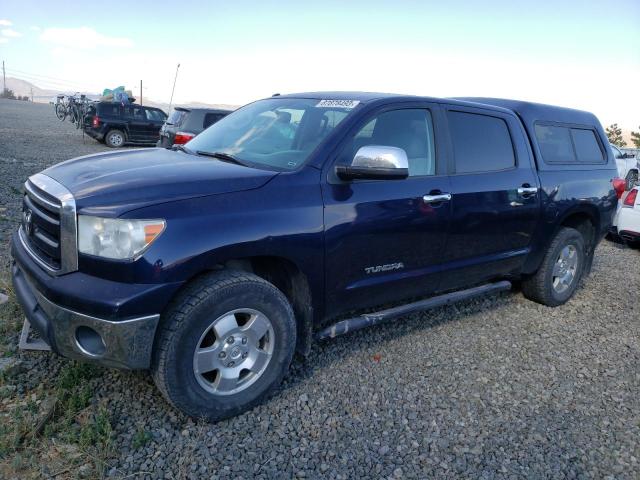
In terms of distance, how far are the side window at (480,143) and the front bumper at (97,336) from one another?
2475 millimetres

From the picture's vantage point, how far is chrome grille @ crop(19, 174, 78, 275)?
97.4 inches

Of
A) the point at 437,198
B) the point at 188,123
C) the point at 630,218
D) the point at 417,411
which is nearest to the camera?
the point at 417,411

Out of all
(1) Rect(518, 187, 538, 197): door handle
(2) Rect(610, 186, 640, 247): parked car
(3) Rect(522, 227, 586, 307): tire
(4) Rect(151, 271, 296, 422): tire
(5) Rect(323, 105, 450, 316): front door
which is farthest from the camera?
(2) Rect(610, 186, 640, 247): parked car

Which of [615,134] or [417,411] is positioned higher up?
[615,134]

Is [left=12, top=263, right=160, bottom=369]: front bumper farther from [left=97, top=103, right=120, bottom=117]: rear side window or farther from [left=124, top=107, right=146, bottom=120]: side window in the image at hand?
[left=124, top=107, right=146, bottom=120]: side window

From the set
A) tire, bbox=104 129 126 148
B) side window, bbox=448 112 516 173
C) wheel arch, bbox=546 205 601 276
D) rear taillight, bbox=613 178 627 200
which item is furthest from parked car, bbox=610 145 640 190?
tire, bbox=104 129 126 148

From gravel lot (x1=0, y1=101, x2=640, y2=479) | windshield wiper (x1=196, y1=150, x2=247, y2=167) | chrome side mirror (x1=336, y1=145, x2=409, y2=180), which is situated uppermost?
chrome side mirror (x1=336, y1=145, x2=409, y2=180)

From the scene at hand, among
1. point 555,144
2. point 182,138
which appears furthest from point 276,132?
point 182,138

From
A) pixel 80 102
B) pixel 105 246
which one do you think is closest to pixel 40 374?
pixel 105 246

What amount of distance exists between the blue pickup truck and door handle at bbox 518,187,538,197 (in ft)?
0.06

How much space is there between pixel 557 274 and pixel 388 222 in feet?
8.42

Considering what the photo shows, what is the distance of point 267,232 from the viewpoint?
273 cm

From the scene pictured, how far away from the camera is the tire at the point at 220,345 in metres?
2.55

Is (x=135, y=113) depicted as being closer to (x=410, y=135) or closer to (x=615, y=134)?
(x=410, y=135)
